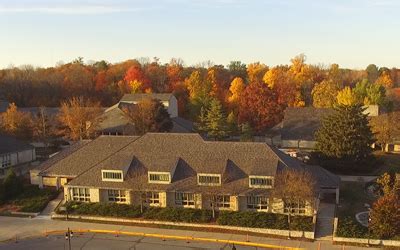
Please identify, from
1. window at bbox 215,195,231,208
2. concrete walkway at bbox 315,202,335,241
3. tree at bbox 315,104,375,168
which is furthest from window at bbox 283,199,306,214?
tree at bbox 315,104,375,168

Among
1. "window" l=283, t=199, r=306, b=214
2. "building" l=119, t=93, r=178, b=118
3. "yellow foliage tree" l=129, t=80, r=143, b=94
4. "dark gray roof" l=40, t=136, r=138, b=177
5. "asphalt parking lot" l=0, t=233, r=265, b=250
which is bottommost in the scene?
"asphalt parking lot" l=0, t=233, r=265, b=250

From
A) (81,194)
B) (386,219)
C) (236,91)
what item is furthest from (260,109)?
(386,219)

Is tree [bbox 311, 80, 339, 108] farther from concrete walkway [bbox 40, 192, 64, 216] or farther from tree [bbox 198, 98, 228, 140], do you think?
concrete walkway [bbox 40, 192, 64, 216]

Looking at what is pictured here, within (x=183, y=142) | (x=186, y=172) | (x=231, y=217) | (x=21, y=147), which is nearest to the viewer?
(x=231, y=217)

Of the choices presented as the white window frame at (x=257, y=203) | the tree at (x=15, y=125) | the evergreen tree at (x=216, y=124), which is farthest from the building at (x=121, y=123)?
the white window frame at (x=257, y=203)

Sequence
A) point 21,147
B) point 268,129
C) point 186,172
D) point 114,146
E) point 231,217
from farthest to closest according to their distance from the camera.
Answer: point 268,129, point 21,147, point 114,146, point 186,172, point 231,217

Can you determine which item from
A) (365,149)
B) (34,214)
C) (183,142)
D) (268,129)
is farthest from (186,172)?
(268,129)

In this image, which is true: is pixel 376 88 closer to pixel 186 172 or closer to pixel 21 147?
pixel 186 172

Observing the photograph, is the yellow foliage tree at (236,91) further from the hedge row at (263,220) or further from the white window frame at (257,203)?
the hedge row at (263,220)
